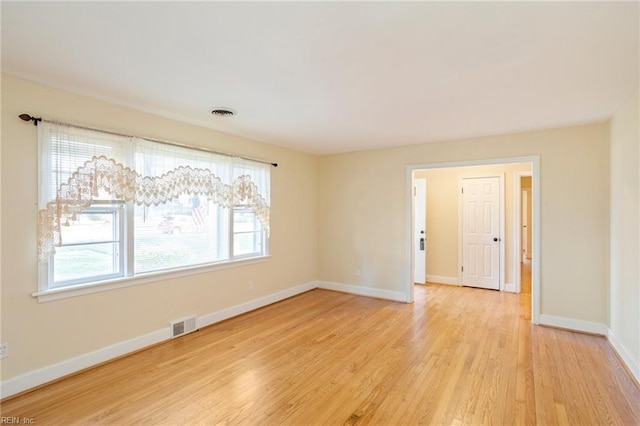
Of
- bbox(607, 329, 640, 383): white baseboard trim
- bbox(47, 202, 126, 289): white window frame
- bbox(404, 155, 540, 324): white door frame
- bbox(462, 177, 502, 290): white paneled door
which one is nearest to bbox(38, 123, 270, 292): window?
bbox(47, 202, 126, 289): white window frame

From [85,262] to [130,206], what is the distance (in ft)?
2.07

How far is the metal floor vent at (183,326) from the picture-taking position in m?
3.54

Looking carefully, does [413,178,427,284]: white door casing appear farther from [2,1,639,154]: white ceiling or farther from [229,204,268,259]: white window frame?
[229,204,268,259]: white window frame

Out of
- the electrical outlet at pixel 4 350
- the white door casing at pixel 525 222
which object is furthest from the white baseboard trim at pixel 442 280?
the electrical outlet at pixel 4 350

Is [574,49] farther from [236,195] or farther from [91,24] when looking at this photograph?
[236,195]

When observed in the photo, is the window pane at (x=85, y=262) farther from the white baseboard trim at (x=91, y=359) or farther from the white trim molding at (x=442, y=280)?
the white trim molding at (x=442, y=280)

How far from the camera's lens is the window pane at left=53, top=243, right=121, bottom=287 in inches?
108

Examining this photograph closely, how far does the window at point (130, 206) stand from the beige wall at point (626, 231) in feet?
13.3

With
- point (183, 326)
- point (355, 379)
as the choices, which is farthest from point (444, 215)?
point (183, 326)

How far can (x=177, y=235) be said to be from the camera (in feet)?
12.0

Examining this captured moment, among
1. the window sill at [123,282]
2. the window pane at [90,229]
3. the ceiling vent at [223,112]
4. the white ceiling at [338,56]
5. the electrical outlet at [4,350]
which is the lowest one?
the electrical outlet at [4,350]

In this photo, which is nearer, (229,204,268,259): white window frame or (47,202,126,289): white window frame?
(47,202,126,289): white window frame

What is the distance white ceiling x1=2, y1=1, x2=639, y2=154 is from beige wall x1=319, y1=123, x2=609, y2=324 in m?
0.55

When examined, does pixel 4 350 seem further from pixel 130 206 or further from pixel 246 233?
pixel 246 233
